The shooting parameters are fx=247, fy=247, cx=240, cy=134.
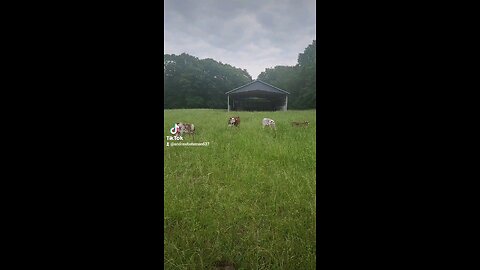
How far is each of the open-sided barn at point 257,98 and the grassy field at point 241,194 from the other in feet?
0.48

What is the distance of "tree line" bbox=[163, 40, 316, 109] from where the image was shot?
193 cm

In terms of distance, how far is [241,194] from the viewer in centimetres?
218

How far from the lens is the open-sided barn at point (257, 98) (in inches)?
95.7

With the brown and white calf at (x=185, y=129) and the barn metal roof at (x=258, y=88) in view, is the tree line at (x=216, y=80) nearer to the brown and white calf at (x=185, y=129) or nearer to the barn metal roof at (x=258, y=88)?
the barn metal roof at (x=258, y=88)

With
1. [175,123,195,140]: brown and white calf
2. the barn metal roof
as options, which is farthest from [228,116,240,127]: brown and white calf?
[175,123,195,140]: brown and white calf

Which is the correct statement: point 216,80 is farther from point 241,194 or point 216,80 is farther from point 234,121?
point 241,194

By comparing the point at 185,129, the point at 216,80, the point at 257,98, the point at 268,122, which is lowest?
the point at 185,129

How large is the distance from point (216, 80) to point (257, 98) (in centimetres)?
47

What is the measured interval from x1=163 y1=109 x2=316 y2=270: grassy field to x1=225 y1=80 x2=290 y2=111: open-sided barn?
0.48ft

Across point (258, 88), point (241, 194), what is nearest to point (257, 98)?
point (258, 88)

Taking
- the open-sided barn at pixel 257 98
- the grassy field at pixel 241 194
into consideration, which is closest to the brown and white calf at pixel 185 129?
the grassy field at pixel 241 194

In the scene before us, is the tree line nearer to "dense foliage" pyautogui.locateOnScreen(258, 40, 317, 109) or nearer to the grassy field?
"dense foliage" pyautogui.locateOnScreen(258, 40, 317, 109)

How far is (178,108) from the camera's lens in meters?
2.08
